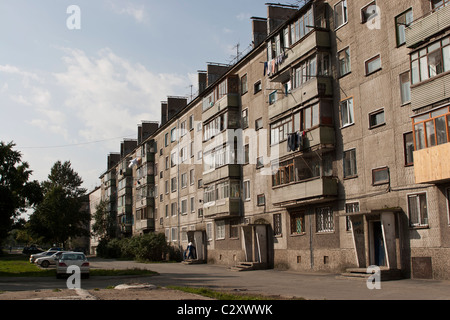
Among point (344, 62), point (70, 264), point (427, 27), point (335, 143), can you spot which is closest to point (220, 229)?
point (70, 264)

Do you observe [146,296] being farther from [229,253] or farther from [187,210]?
[187,210]

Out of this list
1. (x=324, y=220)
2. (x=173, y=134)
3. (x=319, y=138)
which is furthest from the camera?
(x=173, y=134)

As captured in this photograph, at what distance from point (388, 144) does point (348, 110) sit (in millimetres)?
3768

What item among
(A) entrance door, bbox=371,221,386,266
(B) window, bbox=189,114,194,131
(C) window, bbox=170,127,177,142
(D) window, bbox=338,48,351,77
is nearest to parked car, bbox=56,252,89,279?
(A) entrance door, bbox=371,221,386,266

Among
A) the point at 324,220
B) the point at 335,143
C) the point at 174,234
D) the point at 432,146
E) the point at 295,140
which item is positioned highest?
the point at 295,140

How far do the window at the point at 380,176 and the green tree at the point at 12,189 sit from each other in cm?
2280

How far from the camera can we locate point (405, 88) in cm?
2216

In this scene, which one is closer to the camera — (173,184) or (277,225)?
(277,225)

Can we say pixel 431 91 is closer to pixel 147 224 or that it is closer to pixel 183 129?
pixel 183 129

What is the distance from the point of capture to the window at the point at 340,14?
2653 centimetres

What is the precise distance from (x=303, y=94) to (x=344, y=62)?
294cm

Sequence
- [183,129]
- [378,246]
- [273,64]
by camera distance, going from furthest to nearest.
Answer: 1. [183,129]
2. [273,64]
3. [378,246]

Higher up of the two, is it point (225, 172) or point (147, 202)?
point (225, 172)

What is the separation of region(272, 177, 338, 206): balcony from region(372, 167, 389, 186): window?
289cm
